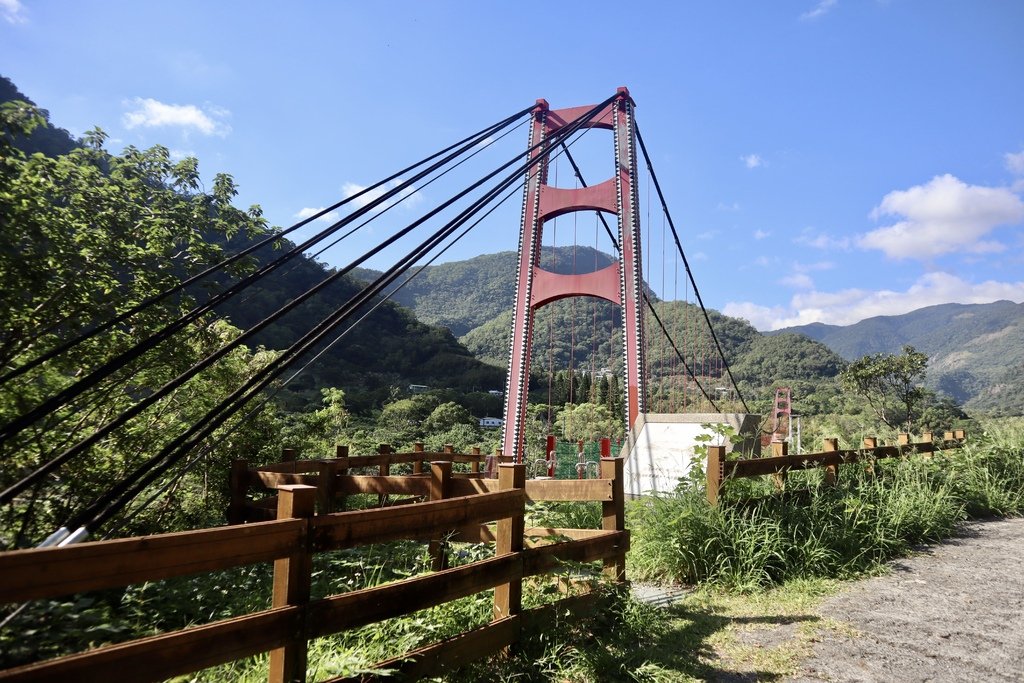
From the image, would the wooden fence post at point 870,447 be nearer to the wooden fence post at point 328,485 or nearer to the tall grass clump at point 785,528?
the tall grass clump at point 785,528

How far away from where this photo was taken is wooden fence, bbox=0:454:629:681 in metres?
1.38

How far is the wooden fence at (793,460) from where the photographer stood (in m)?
4.40

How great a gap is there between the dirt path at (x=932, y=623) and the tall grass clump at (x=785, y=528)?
0.88 feet

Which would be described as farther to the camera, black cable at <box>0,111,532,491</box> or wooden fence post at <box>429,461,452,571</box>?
wooden fence post at <box>429,461,452,571</box>

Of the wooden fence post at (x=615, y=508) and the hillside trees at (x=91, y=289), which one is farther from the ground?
the hillside trees at (x=91, y=289)

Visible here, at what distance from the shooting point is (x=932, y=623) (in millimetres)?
Answer: 3260

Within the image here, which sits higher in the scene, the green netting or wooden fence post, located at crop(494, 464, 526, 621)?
wooden fence post, located at crop(494, 464, 526, 621)

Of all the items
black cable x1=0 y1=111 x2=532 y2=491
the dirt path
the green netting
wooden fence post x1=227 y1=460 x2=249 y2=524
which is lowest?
the dirt path

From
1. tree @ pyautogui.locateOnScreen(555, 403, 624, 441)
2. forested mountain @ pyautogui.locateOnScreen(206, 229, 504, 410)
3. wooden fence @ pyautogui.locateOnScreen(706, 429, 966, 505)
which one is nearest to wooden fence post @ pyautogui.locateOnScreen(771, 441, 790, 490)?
wooden fence @ pyautogui.locateOnScreen(706, 429, 966, 505)

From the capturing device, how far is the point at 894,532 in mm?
4820

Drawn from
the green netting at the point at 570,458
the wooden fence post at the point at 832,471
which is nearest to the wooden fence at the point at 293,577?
the wooden fence post at the point at 832,471

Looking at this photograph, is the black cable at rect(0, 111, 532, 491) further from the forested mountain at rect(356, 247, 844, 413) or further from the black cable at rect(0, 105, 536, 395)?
the forested mountain at rect(356, 247, 844, 413)

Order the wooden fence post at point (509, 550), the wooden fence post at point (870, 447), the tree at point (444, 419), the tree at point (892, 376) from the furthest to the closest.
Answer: the tree at point (892, 376) < the tree at point (444, 419) < the wooden fence post at point (870, 447) < the wooden fence post at point (509, 550)

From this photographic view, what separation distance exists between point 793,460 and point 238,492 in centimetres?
412
